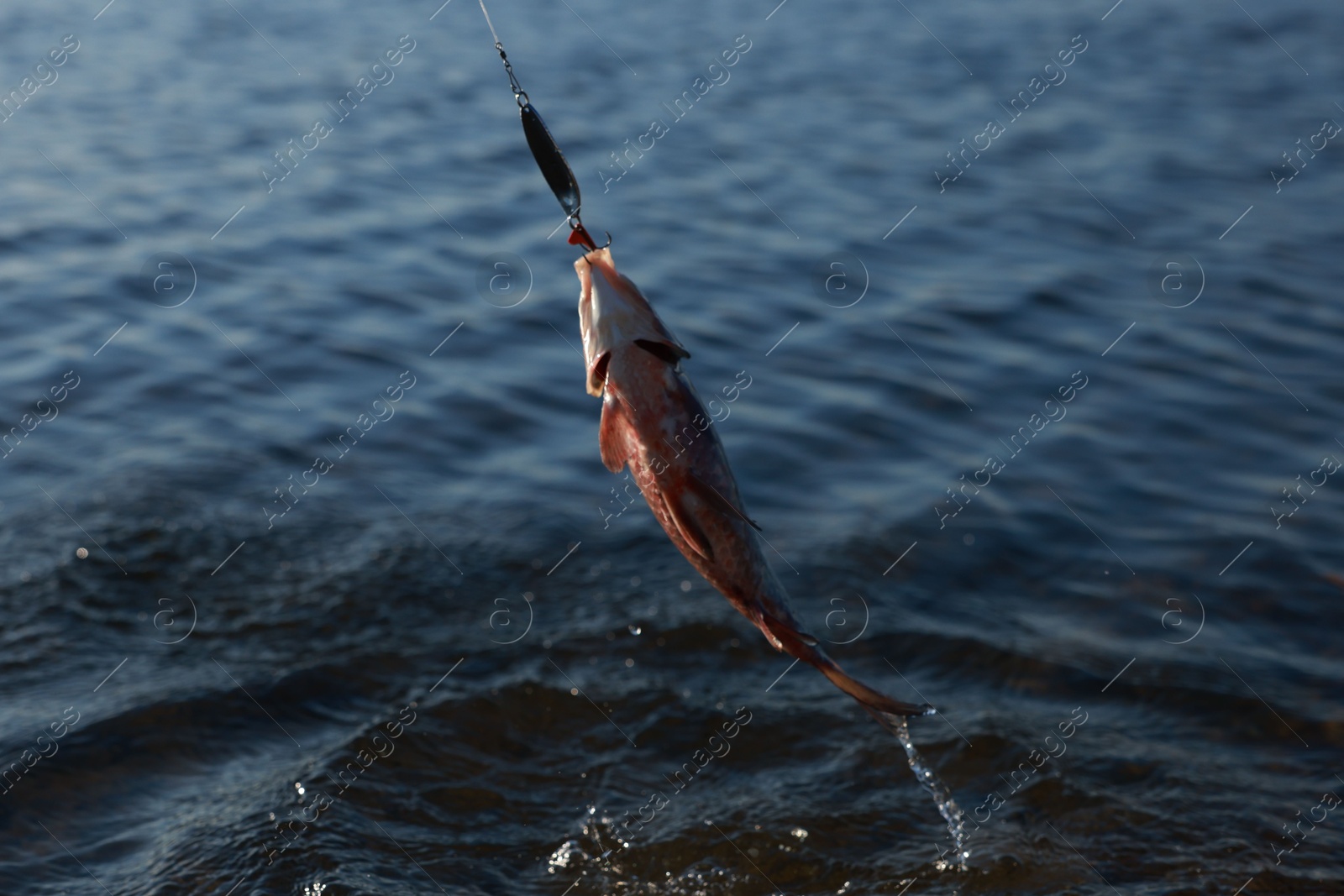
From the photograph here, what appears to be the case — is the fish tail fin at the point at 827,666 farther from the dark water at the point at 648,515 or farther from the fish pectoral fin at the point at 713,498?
the dark water at the point at 648,515

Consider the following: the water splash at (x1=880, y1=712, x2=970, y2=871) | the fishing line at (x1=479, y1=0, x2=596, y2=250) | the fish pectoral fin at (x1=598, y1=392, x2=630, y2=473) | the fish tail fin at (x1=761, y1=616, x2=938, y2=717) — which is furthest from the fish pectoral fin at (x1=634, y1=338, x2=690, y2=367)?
the water splash at (x1=880, y1=712, x2=970, y2=871)

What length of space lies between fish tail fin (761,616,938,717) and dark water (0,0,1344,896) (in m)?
1.83

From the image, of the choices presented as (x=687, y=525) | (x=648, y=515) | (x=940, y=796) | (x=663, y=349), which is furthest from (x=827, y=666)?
(x=648, y=515)

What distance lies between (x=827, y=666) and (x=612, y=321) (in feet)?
3.39

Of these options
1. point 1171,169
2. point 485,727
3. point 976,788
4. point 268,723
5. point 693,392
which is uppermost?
point 693,392

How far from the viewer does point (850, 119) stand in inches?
506

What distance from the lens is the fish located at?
3090mm

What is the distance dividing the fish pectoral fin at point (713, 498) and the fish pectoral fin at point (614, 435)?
0.59 feet

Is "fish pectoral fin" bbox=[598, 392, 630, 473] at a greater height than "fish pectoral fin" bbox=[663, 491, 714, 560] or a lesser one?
greater

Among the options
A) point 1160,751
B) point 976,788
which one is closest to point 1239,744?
point 1160,751

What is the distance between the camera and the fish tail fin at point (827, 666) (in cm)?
323

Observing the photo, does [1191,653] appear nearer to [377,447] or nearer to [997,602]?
[997,602]

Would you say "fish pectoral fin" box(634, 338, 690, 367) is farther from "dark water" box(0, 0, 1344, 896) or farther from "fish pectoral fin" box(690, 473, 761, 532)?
"dark water" box(0, 0, 1344, 896)

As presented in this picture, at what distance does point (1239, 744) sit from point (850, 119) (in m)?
8.59
